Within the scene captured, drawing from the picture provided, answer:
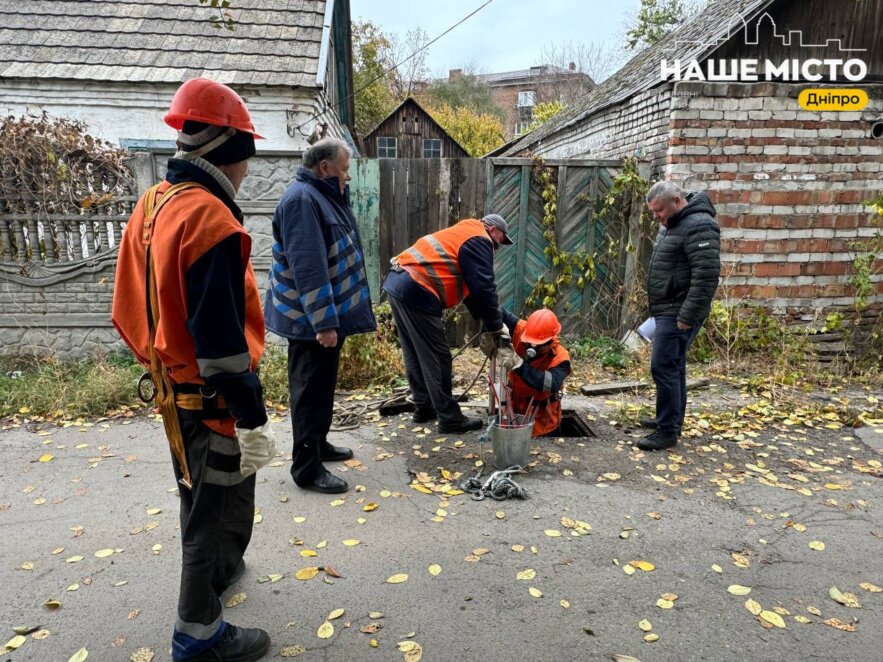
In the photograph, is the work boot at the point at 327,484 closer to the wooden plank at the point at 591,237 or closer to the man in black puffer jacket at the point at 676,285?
the man in black puffer jacket at the point at 676,285

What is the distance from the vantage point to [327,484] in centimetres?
360

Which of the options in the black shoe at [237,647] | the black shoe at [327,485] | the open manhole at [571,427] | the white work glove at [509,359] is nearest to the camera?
the black shoe at [237,647]

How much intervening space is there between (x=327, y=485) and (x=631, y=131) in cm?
634

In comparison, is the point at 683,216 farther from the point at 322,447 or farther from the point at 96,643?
the point at 96,643

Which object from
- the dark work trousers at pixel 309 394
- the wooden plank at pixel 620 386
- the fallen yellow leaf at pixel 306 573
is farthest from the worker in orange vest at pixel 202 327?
the wooden plank at pixel 620 386

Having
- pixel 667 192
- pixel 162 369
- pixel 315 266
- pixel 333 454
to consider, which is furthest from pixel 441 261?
pixel 162 369

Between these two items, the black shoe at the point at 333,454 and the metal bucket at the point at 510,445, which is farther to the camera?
the black shoe at the point at 333,454

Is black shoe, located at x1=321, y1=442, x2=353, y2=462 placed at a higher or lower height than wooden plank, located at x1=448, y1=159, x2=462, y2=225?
lower

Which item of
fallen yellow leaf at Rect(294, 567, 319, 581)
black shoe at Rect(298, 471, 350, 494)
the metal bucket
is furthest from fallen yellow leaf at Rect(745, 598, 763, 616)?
black shoe at Rect(298, 471, 350, 494)

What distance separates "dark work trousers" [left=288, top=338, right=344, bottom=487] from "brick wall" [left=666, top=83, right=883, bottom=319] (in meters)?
5.01

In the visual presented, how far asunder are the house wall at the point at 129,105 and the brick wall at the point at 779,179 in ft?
16.5

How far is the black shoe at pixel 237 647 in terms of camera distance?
2.15 m

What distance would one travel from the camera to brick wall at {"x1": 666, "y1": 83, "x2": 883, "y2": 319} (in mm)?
6508

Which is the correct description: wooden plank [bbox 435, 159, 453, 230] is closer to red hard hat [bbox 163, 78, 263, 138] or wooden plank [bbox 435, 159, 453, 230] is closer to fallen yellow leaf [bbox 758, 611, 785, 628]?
red hard hat [bbox 163, 78, 263, 138]
